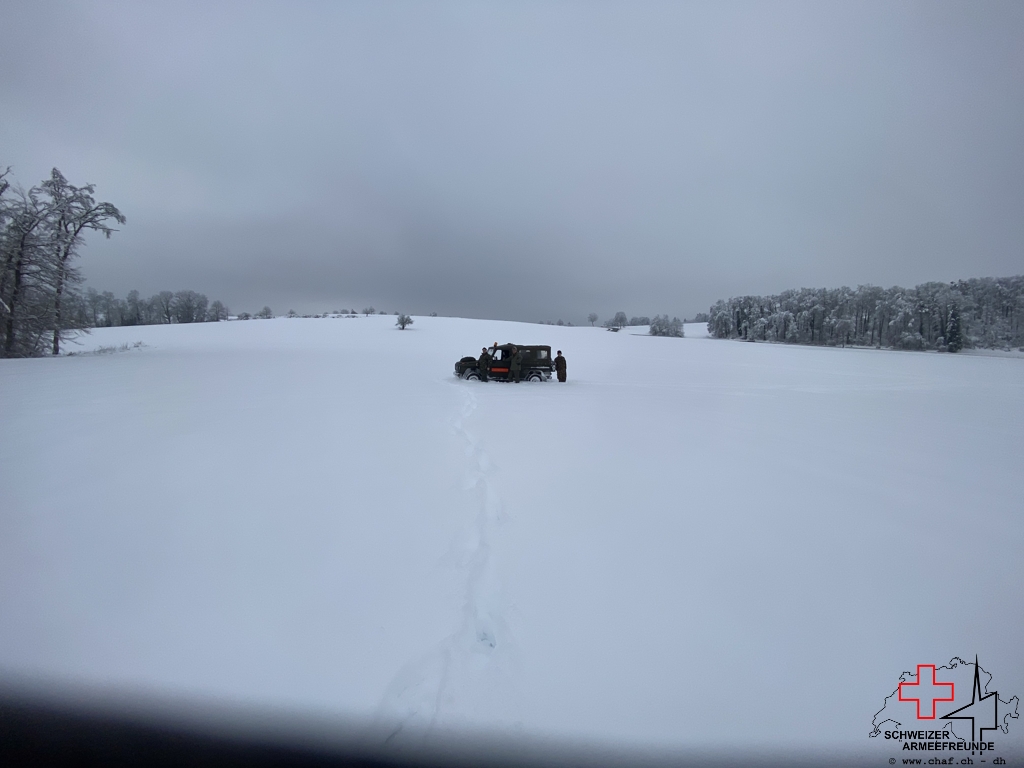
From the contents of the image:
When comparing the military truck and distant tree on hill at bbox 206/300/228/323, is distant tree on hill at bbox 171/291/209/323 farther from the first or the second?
the military truck

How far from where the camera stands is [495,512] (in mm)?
4371

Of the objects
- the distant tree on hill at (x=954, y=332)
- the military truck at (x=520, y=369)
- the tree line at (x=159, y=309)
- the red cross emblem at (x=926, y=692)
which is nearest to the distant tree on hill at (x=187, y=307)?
the tree line at (x=159, y=309)

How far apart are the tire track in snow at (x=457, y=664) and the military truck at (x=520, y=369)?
Answer: 13.0 m

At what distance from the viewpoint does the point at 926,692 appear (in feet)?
8.11

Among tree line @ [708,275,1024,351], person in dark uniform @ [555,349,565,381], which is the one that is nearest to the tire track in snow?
person in dark uniform @ [555,349,565,381]

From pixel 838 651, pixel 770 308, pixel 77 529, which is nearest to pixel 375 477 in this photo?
pixel 77 529

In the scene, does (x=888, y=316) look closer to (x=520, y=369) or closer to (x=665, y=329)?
(x=665, y=329)

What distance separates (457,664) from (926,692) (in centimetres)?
275

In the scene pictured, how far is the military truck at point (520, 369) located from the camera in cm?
1669

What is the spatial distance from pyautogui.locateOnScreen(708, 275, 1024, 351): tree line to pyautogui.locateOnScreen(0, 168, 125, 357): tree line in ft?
175

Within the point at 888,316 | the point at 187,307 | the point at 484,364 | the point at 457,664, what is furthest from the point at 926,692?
the point at 187,307

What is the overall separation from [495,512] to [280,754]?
2.52 meters

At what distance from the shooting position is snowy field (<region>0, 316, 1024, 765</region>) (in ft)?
7.44

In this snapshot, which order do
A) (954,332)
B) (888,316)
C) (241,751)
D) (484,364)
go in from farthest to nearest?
(888,316) < (954,332) < (484,364) < (241,751)
